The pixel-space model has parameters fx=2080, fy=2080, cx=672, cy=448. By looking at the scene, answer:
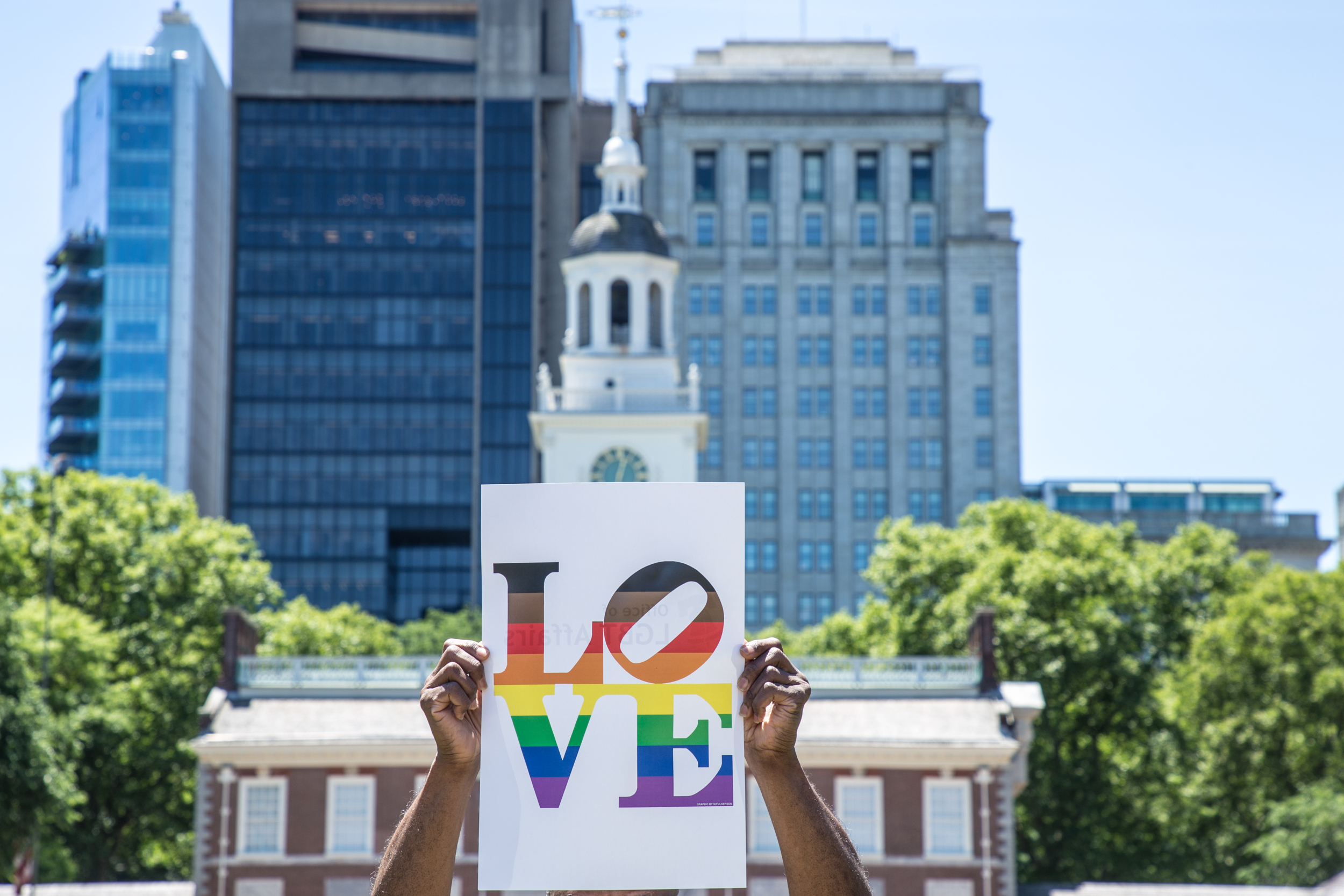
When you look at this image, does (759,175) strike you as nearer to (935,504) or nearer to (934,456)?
(934,456)

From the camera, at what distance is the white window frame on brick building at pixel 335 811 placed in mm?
49750

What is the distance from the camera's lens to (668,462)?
239 feet

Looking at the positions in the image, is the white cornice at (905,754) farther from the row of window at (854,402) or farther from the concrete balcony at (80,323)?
the concrete balcony at (80,323)

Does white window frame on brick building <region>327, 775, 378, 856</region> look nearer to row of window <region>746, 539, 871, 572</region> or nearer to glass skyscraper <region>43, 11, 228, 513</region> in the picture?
row of window <region>746, 539, 871, 572</region>

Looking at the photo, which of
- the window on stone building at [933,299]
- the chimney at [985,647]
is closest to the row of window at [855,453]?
the window on stone building at [933,299]

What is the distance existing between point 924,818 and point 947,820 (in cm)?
56

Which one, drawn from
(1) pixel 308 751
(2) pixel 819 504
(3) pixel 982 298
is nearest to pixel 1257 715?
(1) pixel 308 751

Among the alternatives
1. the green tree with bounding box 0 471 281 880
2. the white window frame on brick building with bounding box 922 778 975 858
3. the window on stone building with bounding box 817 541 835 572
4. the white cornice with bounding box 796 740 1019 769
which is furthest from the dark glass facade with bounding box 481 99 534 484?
the white window frame on brick building with bounding box 922 778 975 858

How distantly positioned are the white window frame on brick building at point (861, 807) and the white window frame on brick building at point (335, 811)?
11160mm

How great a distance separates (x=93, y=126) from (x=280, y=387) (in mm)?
24774

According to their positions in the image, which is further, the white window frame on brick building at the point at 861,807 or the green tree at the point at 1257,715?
the green tree at the point at 1257,715

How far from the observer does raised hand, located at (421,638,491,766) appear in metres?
8.13

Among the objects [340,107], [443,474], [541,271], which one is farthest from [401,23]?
[443,474]

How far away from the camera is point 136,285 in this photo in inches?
5704
